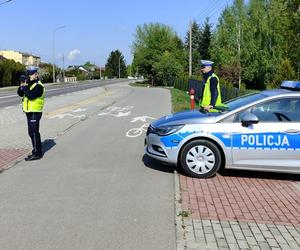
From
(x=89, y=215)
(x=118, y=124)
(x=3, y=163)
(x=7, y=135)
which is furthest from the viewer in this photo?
(x=118, y=124)

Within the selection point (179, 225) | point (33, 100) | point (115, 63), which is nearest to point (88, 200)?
point (179, 225)

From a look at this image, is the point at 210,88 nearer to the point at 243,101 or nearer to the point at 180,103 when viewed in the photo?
the point at 243,101

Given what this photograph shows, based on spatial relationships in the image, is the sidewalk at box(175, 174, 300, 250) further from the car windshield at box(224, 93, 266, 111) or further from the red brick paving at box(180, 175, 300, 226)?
the car windshield at box(224, 93, 266, 111)

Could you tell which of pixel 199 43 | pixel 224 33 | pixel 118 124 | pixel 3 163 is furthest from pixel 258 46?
pixel 3 163

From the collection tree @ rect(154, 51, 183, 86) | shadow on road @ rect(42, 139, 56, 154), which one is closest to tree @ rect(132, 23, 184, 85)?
tree @ rect(154, 51, 183, 86)

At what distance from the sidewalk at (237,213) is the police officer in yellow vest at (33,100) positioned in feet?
9.51

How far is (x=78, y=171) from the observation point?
24.7 ft

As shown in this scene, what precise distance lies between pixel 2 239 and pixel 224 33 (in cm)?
6342

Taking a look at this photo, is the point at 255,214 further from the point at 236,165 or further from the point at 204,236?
the point at 236,165

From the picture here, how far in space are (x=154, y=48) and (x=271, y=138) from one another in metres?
64.4

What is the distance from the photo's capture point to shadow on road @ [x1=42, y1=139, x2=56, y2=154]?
9.86m

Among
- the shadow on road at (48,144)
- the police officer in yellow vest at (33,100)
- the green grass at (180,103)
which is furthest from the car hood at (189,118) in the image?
the green grass at (180,103)

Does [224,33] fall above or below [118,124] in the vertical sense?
above

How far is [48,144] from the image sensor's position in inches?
410
